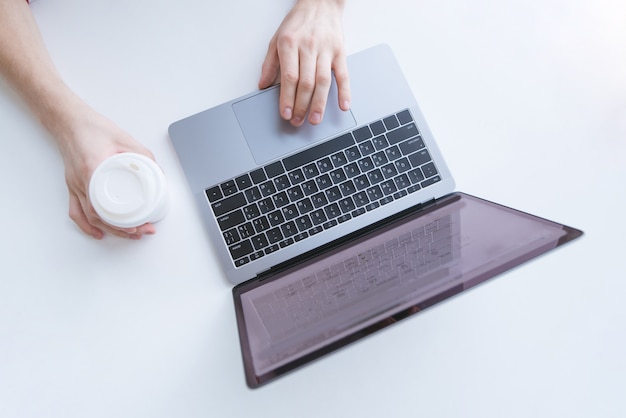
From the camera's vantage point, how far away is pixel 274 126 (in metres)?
0.67

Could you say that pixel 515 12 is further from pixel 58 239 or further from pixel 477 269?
pixel 58 239

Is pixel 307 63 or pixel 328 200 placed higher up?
pixel 307 63

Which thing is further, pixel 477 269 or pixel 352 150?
pixel 352 150

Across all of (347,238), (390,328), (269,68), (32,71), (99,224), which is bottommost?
(390,328)

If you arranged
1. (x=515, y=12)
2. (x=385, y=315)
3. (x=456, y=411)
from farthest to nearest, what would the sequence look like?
(x=515, y=12), (x=456, y=411), (x=385, y=315)

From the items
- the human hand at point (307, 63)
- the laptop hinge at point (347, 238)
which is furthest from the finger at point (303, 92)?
the laptop hinge at point (347, 238)

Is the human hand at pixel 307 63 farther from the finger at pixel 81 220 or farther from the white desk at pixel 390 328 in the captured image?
the finger at pixel 81 220

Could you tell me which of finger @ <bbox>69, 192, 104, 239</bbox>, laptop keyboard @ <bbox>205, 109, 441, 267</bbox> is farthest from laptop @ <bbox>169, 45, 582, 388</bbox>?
finger @ <bbox>69, 192, 104, 239</bbox>

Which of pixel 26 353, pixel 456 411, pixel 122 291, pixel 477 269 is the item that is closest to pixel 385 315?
pixel 477 269

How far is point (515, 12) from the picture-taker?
731mm

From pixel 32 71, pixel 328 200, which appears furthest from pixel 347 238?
pixel 32 71

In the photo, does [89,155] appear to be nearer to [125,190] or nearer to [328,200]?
[125,190]

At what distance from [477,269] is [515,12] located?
434mm

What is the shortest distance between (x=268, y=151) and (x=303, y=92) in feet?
0.30
